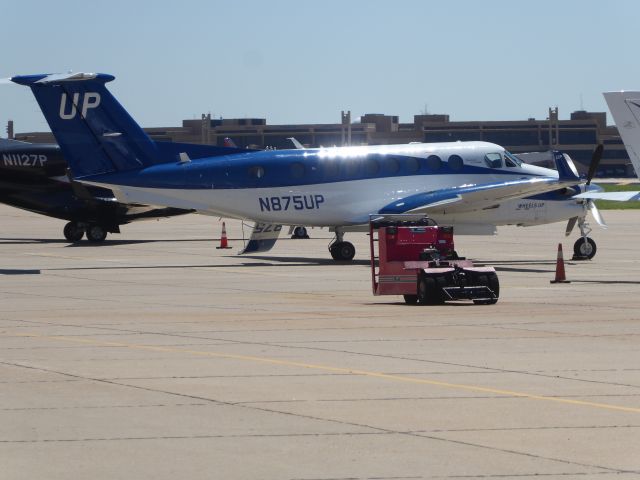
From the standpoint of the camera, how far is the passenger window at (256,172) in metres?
32.3

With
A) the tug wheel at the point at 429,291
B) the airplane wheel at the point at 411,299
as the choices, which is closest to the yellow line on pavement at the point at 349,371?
the tug wheel at the point at 429,291

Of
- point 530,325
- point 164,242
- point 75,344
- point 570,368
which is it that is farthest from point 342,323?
point 164,242

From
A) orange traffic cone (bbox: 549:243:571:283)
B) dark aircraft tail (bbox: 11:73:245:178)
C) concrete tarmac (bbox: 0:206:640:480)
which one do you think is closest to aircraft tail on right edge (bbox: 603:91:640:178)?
concrete tarmac (bbox: 0:206:640:480)

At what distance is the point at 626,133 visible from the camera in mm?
22391

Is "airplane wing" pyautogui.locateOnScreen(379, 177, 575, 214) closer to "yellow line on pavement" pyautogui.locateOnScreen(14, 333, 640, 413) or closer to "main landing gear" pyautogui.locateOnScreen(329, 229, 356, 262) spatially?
"main landing gear" pyautogui.locateOnScreen(329, 229, 356, 262)

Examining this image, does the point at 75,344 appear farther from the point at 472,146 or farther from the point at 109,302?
the point at 472,146

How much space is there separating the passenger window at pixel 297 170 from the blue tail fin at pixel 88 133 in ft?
11.1

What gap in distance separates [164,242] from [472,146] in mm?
13574

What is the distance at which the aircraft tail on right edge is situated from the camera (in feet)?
73.4

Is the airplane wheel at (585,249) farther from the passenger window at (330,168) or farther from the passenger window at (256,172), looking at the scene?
the passenger window at (256,172)

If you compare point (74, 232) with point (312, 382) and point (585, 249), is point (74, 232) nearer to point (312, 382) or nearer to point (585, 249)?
point (585, 249)

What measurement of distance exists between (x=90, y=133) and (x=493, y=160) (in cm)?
1063

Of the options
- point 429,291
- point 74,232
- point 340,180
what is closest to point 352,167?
point 340,180

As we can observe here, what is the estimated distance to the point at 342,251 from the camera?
33.4m
